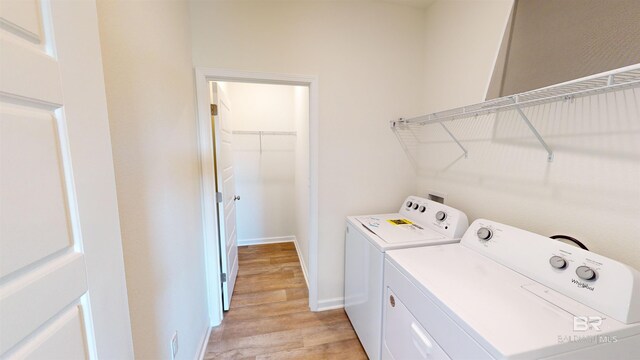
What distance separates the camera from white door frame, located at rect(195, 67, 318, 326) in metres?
1.70

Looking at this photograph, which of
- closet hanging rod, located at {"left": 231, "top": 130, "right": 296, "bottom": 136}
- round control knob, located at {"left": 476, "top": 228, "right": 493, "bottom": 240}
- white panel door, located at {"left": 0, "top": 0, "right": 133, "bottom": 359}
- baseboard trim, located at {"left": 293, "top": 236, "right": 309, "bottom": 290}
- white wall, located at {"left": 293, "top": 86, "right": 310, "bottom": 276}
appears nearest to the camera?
white panel door, located at {"left": 0, "top": 0, "right": 133, "bottom": 359}

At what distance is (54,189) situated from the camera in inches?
18.4

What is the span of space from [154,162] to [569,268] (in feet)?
5.88

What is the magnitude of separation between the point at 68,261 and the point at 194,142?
50.7 inches

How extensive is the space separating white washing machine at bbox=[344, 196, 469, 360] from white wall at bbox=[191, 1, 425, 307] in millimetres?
194

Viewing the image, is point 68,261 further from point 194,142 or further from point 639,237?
point 639,237

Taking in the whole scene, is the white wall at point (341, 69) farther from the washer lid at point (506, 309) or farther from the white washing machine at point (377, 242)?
the washer lid at point (506, 309)

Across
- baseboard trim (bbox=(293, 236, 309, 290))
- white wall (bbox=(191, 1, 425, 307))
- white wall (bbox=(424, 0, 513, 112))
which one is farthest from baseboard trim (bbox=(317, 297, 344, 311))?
white wall (bbox=(424, 0, 513, 112))

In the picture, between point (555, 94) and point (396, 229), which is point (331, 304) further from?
point (555, 94)

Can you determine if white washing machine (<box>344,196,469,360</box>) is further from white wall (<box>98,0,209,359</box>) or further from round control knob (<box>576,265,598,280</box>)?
white wall (<box>98,0,209,359</box>)

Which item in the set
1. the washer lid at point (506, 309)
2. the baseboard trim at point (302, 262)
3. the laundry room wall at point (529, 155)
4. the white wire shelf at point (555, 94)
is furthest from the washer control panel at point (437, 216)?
the baseboard trim at point (302, 262)

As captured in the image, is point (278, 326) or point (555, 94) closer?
point (555, 94)

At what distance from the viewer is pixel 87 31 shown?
558 millimetres

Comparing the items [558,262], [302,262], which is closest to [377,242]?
[558,262]
